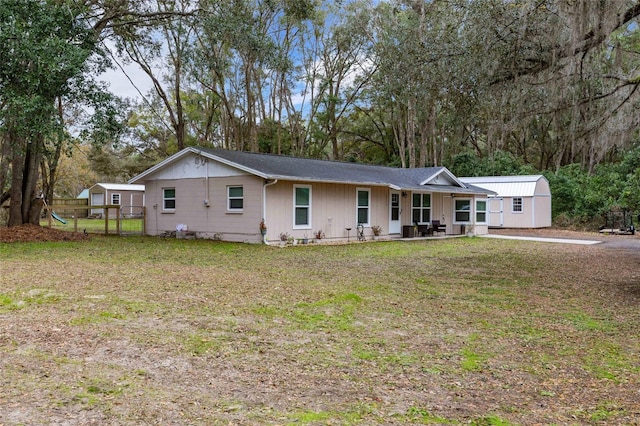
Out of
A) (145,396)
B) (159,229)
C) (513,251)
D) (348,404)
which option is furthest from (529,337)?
(159,229)

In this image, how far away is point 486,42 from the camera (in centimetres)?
894

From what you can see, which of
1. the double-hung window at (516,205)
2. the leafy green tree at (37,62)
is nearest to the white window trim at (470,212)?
the double-hung window at (516,205)

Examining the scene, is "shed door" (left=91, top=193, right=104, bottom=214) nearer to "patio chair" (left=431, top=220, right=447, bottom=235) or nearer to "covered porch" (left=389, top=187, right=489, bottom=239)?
"covered porch" (left=389, top=187, right=489, bottom=239)

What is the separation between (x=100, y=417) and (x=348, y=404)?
1538mm

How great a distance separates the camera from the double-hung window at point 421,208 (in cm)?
1972

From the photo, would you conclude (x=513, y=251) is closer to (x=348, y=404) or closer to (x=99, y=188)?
(x=348, y=404)

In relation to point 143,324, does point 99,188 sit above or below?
above

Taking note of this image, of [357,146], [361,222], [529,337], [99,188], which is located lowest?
[529,337]

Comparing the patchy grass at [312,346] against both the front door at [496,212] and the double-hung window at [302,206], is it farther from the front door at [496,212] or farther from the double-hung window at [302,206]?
the front door at [496,212]

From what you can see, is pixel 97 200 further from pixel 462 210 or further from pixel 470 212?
pixel 470 212

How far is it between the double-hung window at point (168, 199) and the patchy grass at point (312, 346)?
813 cm

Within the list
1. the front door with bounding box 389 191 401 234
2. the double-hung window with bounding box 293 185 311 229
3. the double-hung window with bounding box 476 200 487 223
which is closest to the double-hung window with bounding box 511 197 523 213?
the double-hung window with bounding box 476 200 487 223

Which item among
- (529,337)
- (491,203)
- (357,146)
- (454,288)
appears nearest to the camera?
(529,337)

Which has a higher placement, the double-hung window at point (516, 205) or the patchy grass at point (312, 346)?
the double-hung window at point (516, 205)
